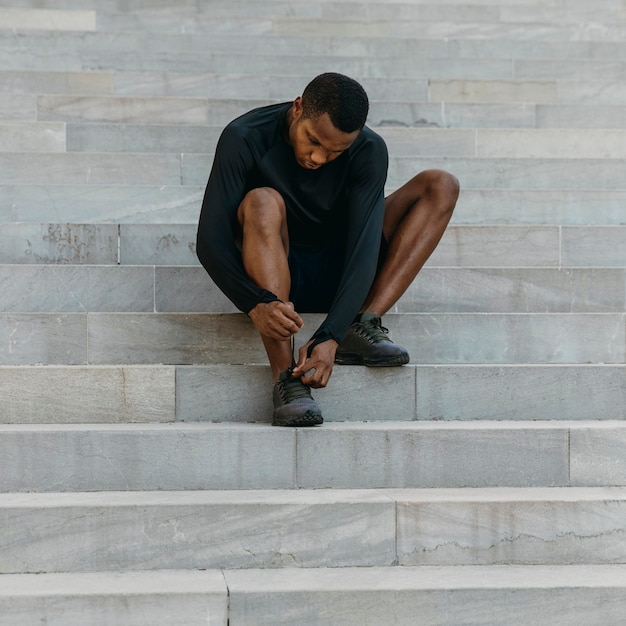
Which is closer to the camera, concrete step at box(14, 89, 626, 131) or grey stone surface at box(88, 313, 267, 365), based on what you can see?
grey stone surface at box(88, 313, 267, 365)

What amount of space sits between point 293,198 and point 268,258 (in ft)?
1.29

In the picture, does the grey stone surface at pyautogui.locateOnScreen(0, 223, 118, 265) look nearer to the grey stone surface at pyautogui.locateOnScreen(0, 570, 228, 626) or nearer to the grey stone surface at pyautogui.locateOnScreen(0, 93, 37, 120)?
the grey stone surface at pyautogui.locateOnScreen(0, 93, 37, 120)

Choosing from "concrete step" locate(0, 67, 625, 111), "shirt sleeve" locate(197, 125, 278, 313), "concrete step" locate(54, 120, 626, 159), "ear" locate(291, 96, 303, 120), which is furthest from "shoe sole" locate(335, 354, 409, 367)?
"concrete step" locate(0, 67, 625, 111)

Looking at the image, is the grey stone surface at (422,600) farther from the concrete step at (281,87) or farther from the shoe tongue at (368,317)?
the concrete step at (281,87)

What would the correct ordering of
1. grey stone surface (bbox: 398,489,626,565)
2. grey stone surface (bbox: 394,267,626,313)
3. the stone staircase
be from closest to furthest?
the stone staircase < grey stone surface (bbox: 398,489,626,565) < grey stone surface (bbox: 394,267,626,313)

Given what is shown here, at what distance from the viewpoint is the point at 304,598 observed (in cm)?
322

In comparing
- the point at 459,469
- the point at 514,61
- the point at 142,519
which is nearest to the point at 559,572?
the point at 459,469

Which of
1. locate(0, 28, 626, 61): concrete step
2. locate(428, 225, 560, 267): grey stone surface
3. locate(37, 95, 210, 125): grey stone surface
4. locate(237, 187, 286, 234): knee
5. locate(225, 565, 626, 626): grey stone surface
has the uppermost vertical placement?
locate(0, 28, 626, 61): concrete step

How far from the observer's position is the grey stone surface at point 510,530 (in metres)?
3.58

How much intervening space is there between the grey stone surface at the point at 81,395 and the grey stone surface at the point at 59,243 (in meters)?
1.34

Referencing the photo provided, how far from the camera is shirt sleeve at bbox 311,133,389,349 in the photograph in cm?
400

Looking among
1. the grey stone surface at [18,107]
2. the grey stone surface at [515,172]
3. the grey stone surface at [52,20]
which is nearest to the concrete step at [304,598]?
the grey stone surface at [515,172]

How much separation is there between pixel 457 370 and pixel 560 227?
1.61 metres

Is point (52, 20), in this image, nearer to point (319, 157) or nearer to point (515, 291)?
point (515, 291)
